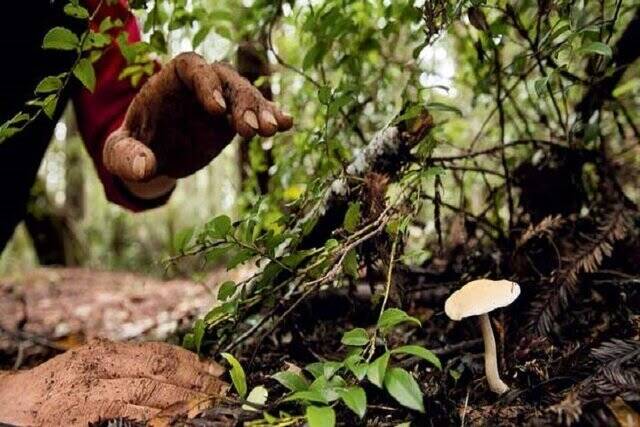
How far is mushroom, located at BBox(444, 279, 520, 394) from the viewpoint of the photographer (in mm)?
1191

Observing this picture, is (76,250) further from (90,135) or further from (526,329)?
(526,329)

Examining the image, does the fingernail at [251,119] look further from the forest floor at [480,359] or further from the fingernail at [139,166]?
the forest floor at [480,359]

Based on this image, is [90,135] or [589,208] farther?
[90,135]

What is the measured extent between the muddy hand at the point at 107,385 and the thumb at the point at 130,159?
0.42 m

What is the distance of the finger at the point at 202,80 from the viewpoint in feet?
4.79

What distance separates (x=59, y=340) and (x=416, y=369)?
7.21ft

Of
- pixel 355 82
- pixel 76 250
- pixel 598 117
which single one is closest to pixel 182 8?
pixel 355 82

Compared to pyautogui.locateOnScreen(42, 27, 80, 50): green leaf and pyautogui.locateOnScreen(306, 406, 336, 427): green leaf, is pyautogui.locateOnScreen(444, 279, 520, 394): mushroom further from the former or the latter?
pyautogui.locateOnScreen(42, 27, 80, 50): green leaf

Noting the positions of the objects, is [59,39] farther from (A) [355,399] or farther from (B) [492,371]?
(B) [492,371]

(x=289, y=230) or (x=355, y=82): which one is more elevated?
(x=355, y=82)

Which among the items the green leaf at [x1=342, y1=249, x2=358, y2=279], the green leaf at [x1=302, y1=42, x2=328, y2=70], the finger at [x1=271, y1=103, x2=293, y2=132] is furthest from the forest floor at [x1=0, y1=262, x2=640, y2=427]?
the green leaf at [x1=302, y1=42, x2=328, y2=70]

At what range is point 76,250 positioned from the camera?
363 inches

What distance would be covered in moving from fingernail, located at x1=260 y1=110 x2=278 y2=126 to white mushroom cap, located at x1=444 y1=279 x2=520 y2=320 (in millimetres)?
568

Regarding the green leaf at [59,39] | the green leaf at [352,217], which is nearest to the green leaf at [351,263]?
the green leaf at [352,217]
